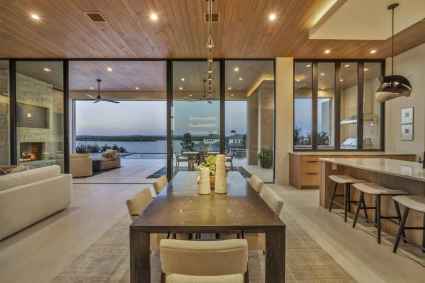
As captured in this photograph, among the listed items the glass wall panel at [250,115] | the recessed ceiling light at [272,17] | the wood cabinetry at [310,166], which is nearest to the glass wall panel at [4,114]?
the glass wall panel at [250,115]

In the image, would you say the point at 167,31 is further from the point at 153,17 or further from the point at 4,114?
the point at 4,114

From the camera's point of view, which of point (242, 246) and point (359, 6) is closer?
point (242, 246)

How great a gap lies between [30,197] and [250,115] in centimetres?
646

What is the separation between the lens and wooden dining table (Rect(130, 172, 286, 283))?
5.36ft

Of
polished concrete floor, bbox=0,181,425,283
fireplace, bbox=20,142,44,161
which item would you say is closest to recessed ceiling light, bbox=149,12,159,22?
polished concrete floor, bbox=0,181,425,283

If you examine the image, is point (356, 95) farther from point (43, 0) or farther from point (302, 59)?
point (43, 0)

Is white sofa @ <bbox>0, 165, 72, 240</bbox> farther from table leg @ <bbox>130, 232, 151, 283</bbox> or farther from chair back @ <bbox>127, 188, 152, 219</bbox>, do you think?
table leg @ <bbox>130, 232, 151, 283</bbox>

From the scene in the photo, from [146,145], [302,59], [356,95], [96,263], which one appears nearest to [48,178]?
[96,263]

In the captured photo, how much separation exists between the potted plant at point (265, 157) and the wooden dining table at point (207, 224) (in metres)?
6.06

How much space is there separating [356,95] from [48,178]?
7250 mm

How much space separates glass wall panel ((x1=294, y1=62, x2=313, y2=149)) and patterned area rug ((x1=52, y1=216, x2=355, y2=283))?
4.11 meters

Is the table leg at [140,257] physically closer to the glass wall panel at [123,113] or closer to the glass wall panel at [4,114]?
the glass wall panel at [123,113]

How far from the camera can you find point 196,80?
326 inches

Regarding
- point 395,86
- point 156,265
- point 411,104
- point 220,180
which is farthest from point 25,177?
point 411,104
